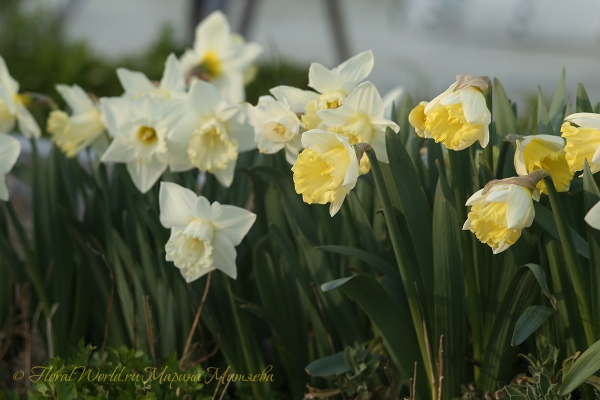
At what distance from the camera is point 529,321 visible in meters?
0.89

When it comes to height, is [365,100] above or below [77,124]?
above

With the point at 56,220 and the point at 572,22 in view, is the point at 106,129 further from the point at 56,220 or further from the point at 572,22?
the point at 572,22

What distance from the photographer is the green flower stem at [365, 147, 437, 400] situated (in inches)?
35.0

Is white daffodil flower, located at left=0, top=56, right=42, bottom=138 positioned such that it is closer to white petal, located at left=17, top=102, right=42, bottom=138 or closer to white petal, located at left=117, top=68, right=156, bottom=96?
white petal, located at left=17, top=102, right=42, bottom=138

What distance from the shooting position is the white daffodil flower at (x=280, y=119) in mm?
1000

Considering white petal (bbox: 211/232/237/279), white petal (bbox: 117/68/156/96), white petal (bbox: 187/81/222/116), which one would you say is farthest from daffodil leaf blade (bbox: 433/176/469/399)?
white petal (bbox: 117/68/156/96)

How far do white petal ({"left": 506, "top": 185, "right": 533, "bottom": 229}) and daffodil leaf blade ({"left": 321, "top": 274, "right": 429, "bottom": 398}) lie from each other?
260 millimetres

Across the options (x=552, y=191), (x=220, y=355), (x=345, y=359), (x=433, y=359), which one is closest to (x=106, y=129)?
(x=220, y=355)

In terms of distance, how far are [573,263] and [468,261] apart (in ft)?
0.54

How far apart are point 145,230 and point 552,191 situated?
0.75 metres

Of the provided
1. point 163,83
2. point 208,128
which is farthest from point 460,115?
point 163,83

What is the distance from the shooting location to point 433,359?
3.36ft

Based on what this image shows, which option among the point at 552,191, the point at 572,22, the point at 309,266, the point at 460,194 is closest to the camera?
the point at 552,191

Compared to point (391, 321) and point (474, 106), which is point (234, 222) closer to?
point (391, 321)
